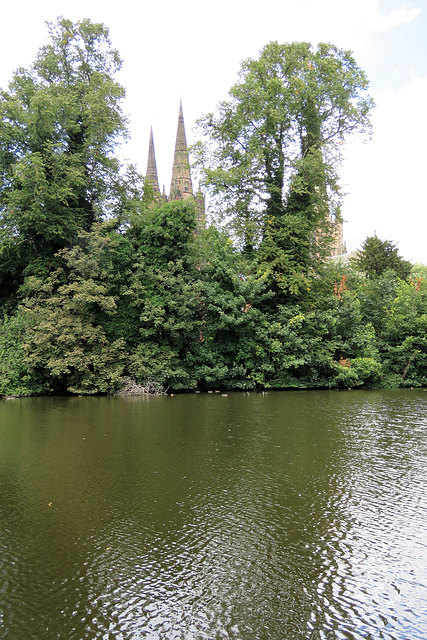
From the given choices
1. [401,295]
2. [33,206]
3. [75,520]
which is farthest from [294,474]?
[401,295]

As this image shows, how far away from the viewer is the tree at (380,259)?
37.2m

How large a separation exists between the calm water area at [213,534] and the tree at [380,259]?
29.1 metres

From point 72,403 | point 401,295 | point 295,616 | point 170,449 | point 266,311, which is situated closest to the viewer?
point 295,616

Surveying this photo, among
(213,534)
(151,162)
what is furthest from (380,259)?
(151,162)

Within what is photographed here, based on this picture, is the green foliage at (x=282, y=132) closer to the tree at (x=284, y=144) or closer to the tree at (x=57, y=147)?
the tree at (x=284, y=144)

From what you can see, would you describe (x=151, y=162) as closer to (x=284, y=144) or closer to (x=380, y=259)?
(x=380, y=259)

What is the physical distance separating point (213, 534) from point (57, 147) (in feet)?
62.6

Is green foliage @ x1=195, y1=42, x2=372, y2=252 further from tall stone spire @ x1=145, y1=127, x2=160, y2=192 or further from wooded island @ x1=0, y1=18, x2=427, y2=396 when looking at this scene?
tall stone spire @ x1=145, y1=127, x2=160, y2=192

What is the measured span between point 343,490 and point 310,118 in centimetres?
2163

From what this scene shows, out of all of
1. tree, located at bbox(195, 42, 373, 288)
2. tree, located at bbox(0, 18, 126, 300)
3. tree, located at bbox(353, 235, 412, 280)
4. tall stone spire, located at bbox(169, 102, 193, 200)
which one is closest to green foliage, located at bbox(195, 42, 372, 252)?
tree, located at bbox(195, 42, 373, 288)

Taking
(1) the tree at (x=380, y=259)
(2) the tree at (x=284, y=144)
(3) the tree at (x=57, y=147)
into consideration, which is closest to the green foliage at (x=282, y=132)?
(2) the tree at (x=284, y=144)

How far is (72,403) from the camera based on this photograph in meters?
16.1

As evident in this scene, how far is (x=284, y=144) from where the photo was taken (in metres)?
24.4

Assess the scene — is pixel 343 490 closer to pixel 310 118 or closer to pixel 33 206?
pixel 33 206
